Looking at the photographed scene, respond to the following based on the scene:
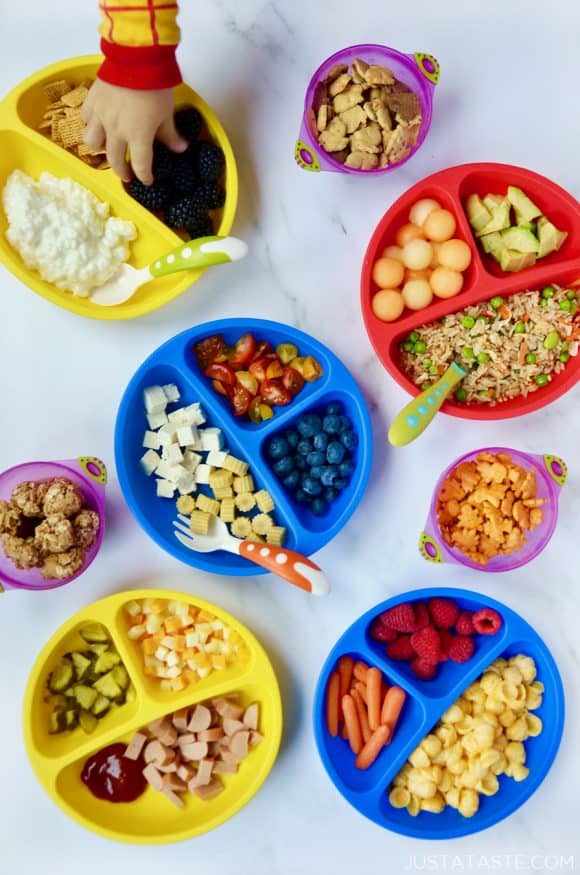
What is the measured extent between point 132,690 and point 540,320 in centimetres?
102

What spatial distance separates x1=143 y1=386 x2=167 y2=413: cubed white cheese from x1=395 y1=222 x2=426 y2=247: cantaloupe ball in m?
0.52

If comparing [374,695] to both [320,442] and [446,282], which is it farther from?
[446,282]

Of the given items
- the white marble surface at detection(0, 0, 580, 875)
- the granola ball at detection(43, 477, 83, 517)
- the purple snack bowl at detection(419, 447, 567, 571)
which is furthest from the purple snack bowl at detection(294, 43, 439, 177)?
the granola ball at detection(43, 477, 83, 517)

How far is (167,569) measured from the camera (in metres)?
1.52

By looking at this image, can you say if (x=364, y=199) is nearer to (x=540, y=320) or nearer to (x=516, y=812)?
(x=540, y=320)

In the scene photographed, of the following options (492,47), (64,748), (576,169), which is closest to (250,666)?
(64,748)

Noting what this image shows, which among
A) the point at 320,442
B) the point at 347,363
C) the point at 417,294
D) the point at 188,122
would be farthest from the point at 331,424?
the point at 188,122

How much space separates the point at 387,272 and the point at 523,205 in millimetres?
267

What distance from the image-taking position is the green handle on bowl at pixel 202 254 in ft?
4.24

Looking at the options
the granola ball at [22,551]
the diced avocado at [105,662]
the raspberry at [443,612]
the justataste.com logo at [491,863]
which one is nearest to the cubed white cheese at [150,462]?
the granola ball at [22,551]

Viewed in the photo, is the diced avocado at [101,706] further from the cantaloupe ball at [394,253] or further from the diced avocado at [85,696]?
the cantaloupe ball at [394,253]

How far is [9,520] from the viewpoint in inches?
52.2

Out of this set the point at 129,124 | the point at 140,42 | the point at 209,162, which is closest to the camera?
the point at 140,42

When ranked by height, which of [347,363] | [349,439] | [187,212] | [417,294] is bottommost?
[349,439]
